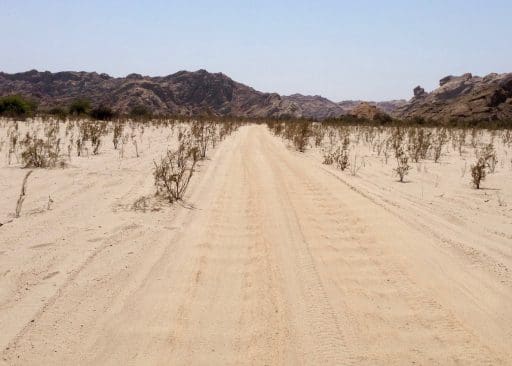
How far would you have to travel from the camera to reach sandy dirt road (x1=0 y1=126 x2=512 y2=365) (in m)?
2.51

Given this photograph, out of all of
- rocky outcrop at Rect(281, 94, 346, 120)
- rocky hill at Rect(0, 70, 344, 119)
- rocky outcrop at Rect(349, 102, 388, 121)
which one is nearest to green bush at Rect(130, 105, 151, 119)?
rocky outcrop at Rect(349, 102, 388, 121)

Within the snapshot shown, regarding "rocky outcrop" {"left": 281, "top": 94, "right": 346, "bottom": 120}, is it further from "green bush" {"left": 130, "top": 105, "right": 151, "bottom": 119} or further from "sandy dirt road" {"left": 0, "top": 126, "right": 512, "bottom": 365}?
"sandy dirt road" {"left": 0, "top": 126, "right": 512, "bottom": 365}

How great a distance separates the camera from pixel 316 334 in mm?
2689

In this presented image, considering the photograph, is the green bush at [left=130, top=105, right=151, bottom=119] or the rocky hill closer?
the green bush at [left=130, top=105, right=151, bottom=119]

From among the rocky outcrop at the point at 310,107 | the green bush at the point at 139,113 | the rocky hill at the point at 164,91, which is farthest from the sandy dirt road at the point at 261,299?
the rocky outcrop at the point at 310,107

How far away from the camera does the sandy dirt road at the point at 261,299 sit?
8.23ft

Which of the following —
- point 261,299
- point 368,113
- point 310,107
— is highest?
point 310,107

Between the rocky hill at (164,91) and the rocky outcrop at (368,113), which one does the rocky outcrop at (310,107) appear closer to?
the rocky hill at (164,91)


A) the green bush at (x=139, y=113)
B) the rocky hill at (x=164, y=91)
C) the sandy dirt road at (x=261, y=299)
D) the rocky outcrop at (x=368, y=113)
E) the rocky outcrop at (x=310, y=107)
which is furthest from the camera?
the rocky outcrop at (x=310, y=107)

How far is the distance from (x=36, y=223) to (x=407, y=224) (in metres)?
4.38

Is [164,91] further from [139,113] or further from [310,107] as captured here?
[310,107]

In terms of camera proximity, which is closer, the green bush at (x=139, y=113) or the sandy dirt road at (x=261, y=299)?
the sandy dirt road at (x=261, y=299)

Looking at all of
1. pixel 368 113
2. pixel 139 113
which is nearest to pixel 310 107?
pixel 368 113

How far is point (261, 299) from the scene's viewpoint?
10.3 ft
